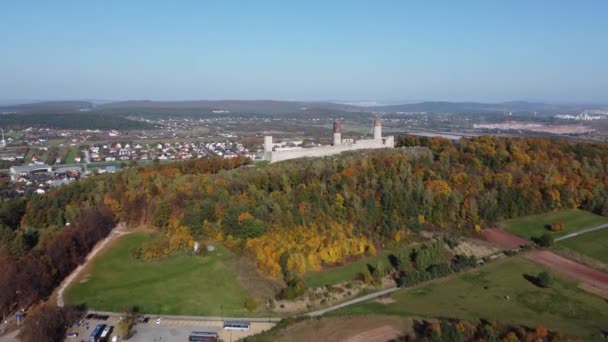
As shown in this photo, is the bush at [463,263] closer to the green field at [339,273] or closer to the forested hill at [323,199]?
the green field at [339,273]

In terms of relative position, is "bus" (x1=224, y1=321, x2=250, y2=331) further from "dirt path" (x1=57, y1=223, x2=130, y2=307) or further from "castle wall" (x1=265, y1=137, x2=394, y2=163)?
"castle wall" (x1=265, y1=137, x2=394, y2=163)

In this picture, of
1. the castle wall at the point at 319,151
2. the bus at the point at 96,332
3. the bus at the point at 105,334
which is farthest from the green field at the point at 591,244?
the bus at the point at 96,332

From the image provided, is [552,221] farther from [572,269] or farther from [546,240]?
[572,269]

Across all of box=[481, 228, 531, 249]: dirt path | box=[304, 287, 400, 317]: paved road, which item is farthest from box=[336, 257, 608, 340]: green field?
box=[481, 228, 531, 249]: dirt path

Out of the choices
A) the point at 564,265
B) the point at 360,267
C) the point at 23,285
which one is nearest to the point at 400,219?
the point at 360,267

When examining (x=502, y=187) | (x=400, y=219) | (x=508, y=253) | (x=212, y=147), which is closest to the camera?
(x=508, y=253)

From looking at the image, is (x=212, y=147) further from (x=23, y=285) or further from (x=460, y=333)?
(x=460, y=333)

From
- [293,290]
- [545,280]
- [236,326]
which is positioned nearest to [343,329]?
[293,290]
